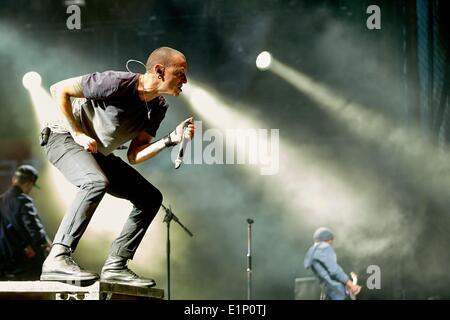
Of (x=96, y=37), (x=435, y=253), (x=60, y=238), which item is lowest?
(x=435, y=253)

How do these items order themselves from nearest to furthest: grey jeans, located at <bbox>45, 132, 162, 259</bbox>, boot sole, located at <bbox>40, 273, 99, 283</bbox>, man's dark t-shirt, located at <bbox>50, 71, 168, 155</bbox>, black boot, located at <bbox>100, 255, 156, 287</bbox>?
1. boot sole, located at <bbox>40, 273, 99, 283</bbox>
2. grey jeans, located at <bbox>45, 132, 162, 259</bbox>
3. man's dark t-shirt, located at <bbox>50, 71, 168, 155</bbox>
4. black boot, located at <bbox>100, 255, 156, 287</bbox>

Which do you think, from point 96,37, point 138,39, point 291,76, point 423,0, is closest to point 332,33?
point 291,76

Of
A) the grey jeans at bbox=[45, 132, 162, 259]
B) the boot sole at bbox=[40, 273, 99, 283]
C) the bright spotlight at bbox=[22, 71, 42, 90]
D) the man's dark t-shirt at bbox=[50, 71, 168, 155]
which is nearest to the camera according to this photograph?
the boot sole at bbox=[40, 273, 99, 283]

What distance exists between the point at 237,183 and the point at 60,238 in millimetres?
7975

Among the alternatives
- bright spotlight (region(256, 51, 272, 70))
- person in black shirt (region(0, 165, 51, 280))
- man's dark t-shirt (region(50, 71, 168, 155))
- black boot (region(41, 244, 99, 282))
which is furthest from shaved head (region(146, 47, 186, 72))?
bright spotlight (region(256, 51, 272, 70))

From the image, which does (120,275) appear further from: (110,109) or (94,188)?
(110,109)

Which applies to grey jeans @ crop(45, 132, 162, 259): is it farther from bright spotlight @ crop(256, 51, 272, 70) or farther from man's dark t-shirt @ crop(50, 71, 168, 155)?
bright spotlight @ crop(256, 51, 272, 70)

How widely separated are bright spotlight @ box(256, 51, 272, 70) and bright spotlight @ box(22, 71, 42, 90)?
150 inches

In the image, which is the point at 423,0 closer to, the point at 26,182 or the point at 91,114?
the point at 26,182

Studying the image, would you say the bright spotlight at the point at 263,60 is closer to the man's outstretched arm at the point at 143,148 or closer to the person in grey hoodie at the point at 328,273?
the person in grey hoodie at the point at 328,273

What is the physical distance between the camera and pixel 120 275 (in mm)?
4301

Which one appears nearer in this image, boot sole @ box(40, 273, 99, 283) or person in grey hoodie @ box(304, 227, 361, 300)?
boot sole @ box(40, 273, 99, 283)

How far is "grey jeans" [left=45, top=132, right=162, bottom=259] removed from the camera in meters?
3.84

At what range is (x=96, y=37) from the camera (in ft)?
37.1
